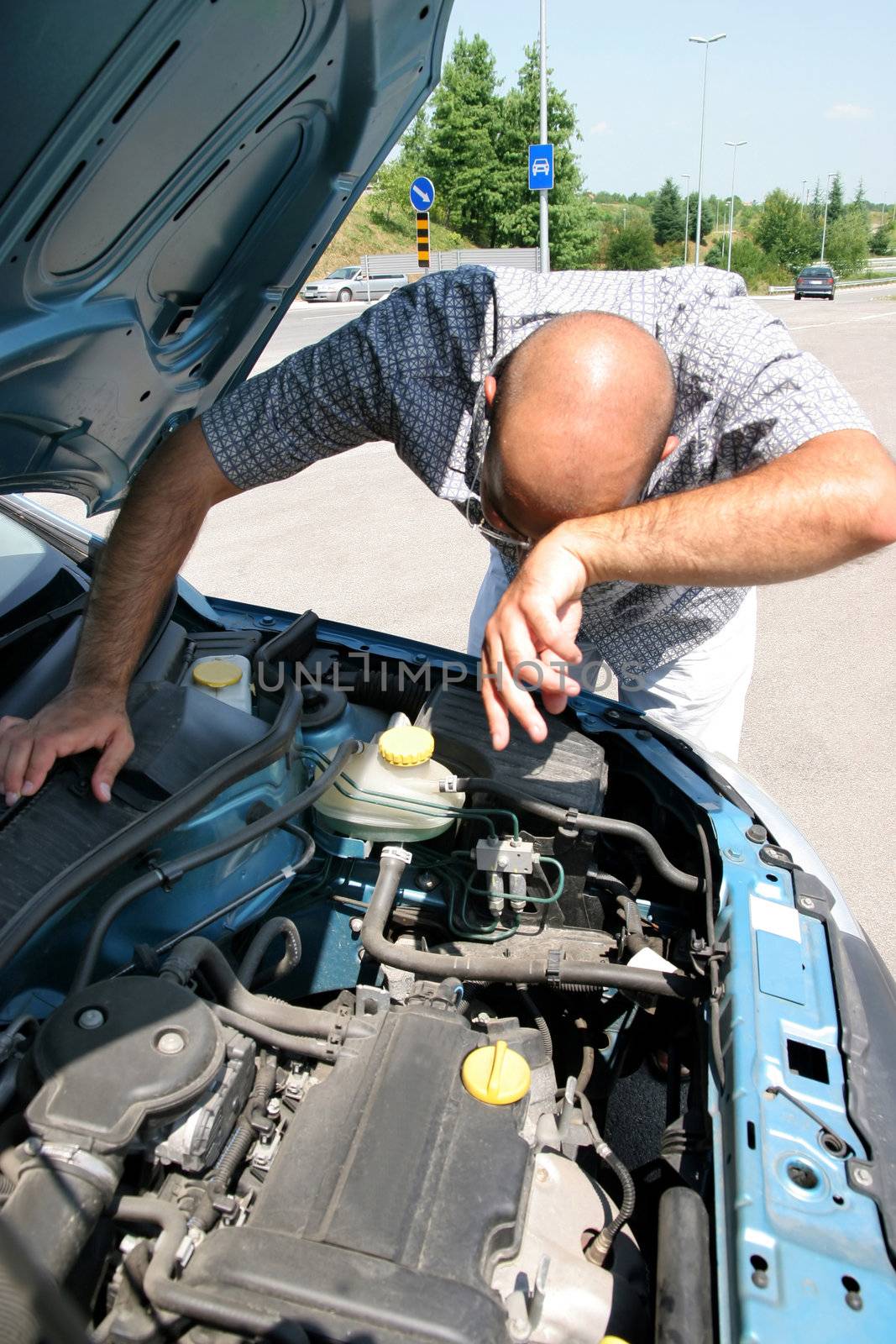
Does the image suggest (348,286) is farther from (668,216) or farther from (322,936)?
(668,216)

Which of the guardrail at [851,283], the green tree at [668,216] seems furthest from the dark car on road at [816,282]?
the green tree at [668,216]

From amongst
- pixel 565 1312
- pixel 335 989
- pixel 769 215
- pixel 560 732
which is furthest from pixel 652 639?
pixel 769 215

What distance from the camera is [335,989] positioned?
1.80 meters

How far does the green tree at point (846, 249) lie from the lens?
136 ft

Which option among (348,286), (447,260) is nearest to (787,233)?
(447,260)

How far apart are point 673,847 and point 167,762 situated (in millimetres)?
1082

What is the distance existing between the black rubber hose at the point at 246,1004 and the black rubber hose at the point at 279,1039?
0.04 feet

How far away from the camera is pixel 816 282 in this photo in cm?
2611

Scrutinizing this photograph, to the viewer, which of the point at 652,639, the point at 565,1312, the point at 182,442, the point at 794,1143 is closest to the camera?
the point at 565,1312

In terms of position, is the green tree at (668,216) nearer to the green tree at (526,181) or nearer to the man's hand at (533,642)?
the green tree at (526,181)

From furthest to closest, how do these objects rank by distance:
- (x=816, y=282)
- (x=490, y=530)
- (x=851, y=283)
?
(x=851, y=283), (x=816, y=282), (x=490, y=530)

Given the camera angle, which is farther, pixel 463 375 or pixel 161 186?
pixel 463 375

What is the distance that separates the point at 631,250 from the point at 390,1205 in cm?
3692

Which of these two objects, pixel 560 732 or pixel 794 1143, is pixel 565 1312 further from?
pixel 560 732
